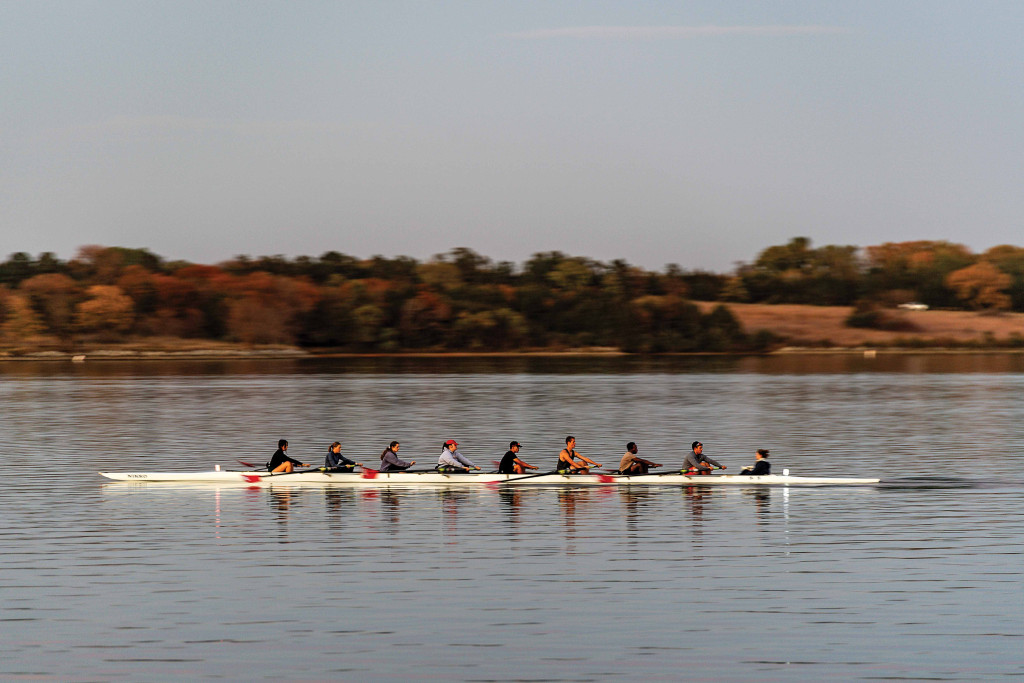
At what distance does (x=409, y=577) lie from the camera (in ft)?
76.9

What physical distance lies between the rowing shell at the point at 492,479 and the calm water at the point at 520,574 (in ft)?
1.68

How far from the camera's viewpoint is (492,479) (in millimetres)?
36094

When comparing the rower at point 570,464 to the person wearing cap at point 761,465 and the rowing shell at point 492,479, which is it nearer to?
the rowing shell at point 492,479

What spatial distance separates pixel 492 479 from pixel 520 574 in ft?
40.6

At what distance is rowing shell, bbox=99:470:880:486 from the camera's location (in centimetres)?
3541

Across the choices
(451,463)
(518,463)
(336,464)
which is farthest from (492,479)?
(336,464)

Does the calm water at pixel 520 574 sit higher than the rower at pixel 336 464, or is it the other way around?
the rower at pixel 336 464

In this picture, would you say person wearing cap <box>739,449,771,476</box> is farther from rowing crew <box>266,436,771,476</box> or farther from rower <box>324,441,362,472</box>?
rower <box>324,441,362,472</box>

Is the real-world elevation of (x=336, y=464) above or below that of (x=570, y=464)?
above

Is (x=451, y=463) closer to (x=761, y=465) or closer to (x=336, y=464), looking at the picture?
(x=336, y=464)

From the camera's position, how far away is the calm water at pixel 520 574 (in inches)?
696

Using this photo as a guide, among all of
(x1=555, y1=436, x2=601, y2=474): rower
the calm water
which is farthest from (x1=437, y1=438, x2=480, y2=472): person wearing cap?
(x1=555, y1=436, x2=601, y2=474): rower

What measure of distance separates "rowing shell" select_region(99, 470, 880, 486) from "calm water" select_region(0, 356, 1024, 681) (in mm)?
511

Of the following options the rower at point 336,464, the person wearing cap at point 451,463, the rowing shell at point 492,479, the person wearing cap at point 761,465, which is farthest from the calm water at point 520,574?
the rower at point 336,464
